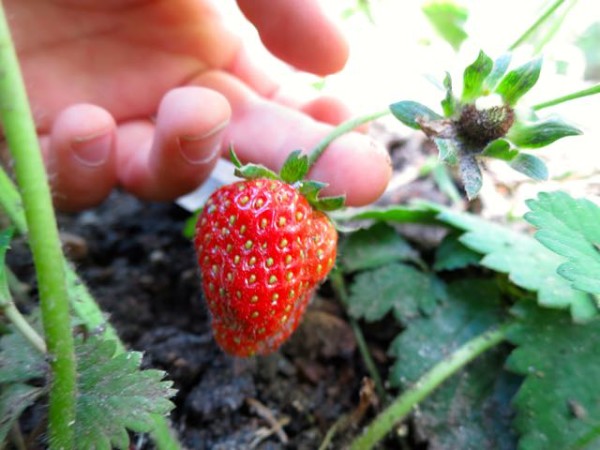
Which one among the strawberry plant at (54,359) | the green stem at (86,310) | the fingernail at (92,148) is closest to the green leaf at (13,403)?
the strawberry plant at (54,359)

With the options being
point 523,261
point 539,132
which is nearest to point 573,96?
point 539,132

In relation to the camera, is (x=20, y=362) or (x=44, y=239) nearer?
(x=44, y=239)

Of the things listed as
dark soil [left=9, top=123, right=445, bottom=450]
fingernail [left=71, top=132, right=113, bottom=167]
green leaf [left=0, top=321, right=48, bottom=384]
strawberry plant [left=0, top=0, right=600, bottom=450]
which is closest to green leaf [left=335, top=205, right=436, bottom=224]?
strawberry plant [left=0, top=0, right=600, bottom=450]

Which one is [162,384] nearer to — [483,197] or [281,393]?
[281,393]

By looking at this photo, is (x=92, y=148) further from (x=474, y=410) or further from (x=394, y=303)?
(x=474, y=410)

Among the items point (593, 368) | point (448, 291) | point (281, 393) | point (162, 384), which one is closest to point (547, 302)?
point (593, 368)

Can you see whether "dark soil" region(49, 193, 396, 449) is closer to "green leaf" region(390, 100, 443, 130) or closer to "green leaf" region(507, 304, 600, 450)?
"green leaf" region(507, 304, 600, 450)
